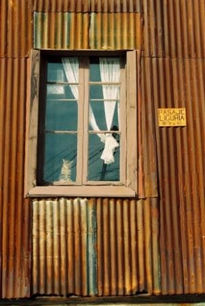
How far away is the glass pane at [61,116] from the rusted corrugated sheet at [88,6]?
3.80ft

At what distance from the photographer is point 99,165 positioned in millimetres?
6449

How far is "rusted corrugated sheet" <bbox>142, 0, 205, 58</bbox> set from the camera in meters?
6.60

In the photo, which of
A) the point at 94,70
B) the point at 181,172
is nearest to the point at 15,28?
the point at 94,70

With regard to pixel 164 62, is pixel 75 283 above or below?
below

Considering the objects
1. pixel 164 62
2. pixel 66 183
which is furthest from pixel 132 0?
pixel 66 183

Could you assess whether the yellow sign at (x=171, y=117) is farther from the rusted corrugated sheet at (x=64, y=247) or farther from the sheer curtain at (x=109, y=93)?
the rusted corrugated sheet at (x=64, y=247)

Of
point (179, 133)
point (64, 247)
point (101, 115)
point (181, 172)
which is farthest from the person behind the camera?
point (101, 115)

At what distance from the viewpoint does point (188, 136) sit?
6391mm

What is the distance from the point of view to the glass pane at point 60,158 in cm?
639

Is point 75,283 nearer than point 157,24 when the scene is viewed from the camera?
Yes

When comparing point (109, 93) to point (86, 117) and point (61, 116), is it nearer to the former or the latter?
point (86, 117)

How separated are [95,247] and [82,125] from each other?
1.46m

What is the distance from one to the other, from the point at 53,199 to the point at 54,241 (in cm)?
47

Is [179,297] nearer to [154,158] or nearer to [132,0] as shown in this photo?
[154,158]
